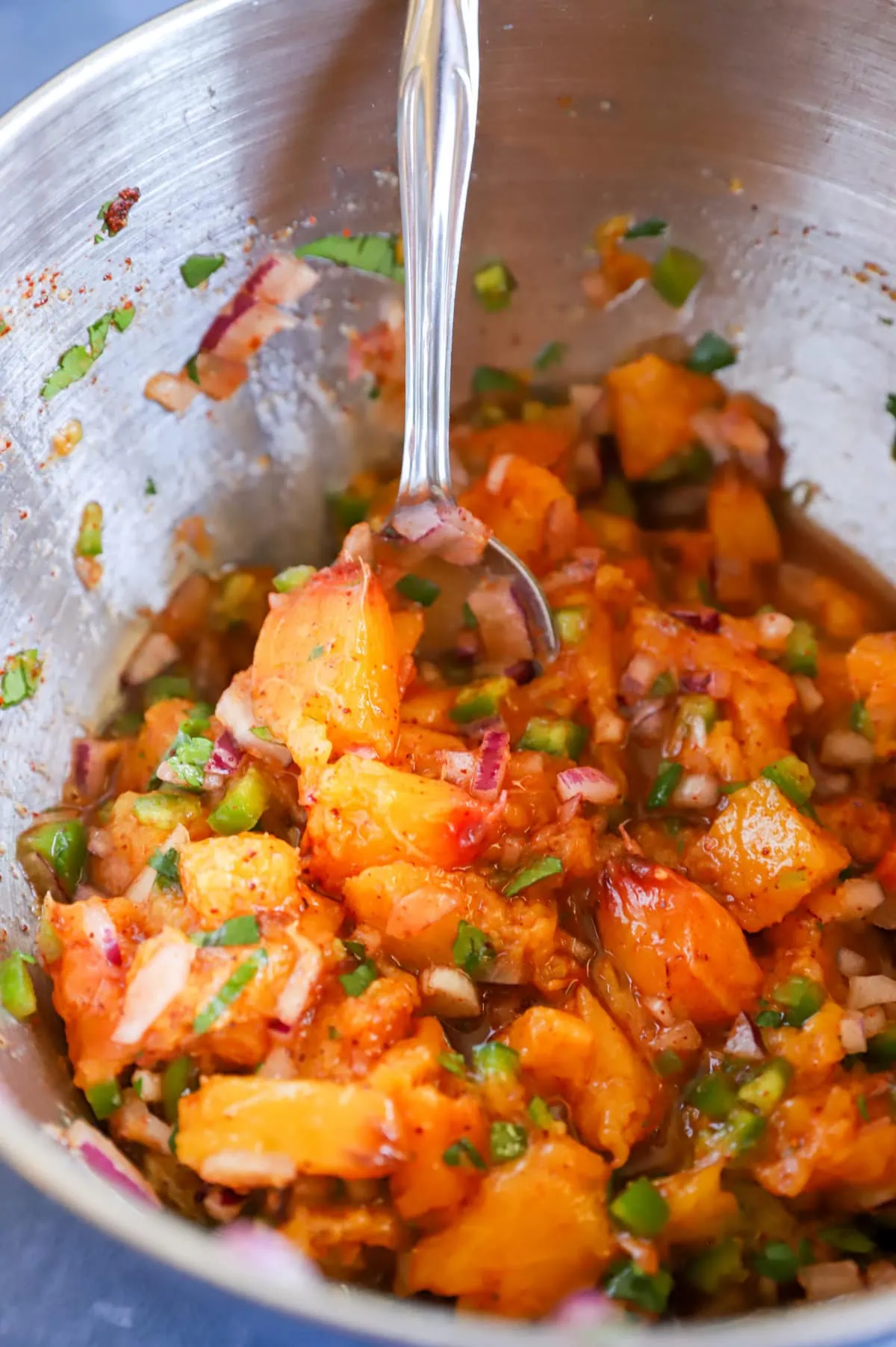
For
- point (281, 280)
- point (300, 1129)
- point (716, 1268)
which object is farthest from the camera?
point (281, 280)

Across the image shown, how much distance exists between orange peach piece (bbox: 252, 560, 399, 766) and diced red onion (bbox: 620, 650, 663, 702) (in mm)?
431

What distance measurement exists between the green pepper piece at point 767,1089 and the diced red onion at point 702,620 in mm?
808

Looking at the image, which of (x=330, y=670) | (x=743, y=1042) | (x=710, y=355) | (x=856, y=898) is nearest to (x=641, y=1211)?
(x=743, y=1042)

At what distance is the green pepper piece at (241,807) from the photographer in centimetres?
185

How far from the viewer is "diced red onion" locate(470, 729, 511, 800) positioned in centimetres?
187

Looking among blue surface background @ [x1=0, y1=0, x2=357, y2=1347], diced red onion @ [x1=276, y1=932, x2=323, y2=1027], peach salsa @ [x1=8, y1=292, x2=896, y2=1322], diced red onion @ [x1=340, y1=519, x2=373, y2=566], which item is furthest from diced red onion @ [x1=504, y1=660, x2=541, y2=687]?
blue surface background @ [x1=0, y1=0, x2=357, y2=1347]

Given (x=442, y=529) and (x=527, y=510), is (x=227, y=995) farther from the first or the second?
(x=527, y=510)

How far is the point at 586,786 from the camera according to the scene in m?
1.95

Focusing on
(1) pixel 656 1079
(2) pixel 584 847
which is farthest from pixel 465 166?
(1) pixel 656 1079

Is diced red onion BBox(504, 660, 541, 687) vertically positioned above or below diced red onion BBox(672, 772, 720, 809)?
above

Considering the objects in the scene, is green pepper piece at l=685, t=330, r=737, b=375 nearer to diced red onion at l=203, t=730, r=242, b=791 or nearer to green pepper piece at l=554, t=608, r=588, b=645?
green pepper piece at l=554, t=608, r=588, b=645

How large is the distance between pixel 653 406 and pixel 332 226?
702 mm

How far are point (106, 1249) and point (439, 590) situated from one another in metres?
1.18

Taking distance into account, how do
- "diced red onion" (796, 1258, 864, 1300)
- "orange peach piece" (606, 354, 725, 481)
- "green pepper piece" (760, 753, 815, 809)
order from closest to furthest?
"diced red onion" (796, 1258, 864, 1300), "green pepper piece" (760, 753, 815, 809), "orange peach piece" (606, 354, 725, 481)
